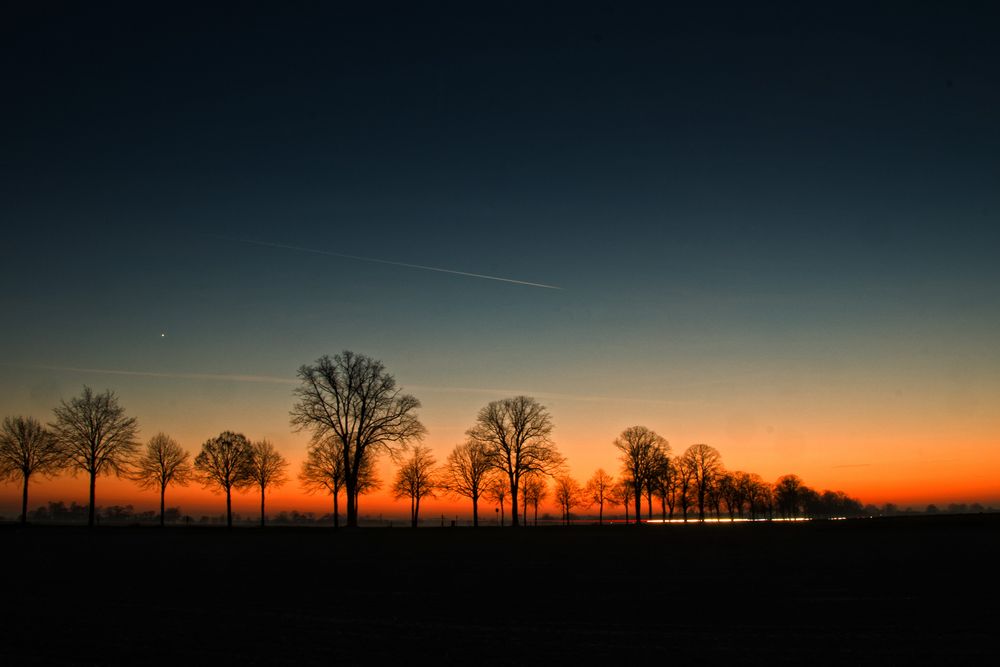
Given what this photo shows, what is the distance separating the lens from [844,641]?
468 inches

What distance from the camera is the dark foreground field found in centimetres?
1106

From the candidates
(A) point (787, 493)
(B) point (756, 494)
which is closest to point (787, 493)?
(A) point (787, 493)

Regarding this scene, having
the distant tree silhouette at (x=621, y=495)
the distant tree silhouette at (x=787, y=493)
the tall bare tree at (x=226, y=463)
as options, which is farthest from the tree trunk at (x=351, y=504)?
the distant tree silhouette at (x=787, y=493)

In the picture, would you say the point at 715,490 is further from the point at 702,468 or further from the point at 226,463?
the point at 226,463

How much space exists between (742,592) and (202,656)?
1366cm

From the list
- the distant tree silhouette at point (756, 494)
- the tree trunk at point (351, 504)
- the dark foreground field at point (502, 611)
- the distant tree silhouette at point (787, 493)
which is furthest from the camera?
the distant tree silhouette at point (787, 493)

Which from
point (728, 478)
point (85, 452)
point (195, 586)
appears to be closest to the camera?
point (195, 586)

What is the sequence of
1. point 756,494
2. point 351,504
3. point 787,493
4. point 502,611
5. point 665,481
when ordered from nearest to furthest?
point 502,611 < point 351,504 < point 665,481 < point 756,494 < point 787,493

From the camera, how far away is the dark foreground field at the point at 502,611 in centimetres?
1106

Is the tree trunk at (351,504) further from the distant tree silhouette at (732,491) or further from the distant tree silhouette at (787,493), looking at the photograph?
the distant tree silhouette at (787,493)

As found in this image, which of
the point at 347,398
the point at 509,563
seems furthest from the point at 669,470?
the point at 509,563

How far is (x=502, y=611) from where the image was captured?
15.0m

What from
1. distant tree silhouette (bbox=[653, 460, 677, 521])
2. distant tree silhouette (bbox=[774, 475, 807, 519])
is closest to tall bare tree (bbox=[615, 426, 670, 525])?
distant tree silhouette (bbox=[653, 460, 677, 521])

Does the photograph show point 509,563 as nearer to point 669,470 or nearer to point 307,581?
point 307,581
